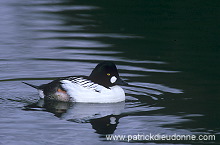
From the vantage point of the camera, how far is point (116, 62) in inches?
635

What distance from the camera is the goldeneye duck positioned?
13062mm

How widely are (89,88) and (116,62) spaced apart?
122 inches

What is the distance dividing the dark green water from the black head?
0.43 meters

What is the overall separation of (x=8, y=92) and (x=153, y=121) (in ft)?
10.7

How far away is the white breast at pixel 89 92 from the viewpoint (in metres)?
13.0

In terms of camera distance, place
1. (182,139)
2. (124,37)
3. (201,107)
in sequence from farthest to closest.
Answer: (124,37)
(201,107)
(182,139)

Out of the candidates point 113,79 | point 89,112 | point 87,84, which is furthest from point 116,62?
point 89,112

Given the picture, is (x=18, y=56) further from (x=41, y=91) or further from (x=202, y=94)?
(x=202, y=94)

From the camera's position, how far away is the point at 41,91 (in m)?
13.3

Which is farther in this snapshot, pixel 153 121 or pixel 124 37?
pixel 124 37

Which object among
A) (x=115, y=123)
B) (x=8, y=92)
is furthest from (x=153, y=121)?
(x=8, y=92)

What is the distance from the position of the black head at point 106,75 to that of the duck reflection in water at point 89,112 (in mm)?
463

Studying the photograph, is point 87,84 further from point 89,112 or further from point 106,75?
point 89,112

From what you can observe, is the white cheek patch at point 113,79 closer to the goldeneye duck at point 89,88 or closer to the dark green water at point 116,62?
the goldeneye duck at point 89,88
